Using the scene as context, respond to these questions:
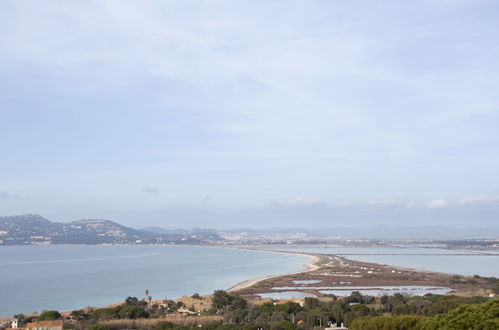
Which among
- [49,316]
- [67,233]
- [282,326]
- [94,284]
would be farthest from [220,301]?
[67,233]

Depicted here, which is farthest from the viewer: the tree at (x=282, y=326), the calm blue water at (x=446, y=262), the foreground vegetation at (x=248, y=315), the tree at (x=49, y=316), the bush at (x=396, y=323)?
the calm blue water at (x=446, y=262)

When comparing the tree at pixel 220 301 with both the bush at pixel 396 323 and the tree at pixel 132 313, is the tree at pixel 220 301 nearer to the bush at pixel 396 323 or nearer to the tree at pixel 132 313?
the tree at pixel 132 313

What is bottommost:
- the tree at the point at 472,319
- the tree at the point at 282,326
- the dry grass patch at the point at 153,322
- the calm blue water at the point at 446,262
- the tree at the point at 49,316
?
the calm blue water at the point at 446,262

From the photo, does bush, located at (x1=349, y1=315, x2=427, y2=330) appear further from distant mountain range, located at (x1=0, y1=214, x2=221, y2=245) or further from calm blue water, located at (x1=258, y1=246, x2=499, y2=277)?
distant mountain range, located at (x1=0, y1=214, x2=221, y2=245)

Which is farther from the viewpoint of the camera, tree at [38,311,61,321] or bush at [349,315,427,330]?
tree at [38,311,61,321]

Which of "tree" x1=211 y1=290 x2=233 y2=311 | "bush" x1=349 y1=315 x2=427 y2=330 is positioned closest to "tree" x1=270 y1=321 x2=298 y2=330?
"bush" x1=349 y1=315 x2=427 y2=330

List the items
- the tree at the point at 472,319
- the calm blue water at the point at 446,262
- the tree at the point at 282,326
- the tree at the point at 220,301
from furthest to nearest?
the calm blue water at the point at 446,262 < the tree at the point at 220,301 < the tree at the point at 282,326 < the tree at the point at 472,319

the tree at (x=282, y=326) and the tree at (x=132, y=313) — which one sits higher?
the tree at (x=282, y=326)

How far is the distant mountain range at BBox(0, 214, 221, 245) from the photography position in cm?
14412

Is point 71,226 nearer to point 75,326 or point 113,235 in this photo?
point 113,235

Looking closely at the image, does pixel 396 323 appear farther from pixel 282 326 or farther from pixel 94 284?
pixel 94 284

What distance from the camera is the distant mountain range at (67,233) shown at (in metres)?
144

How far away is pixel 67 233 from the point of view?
159250mm

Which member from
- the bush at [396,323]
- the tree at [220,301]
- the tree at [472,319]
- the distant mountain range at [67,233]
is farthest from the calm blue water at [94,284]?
the distant mountain range at [67,233]
